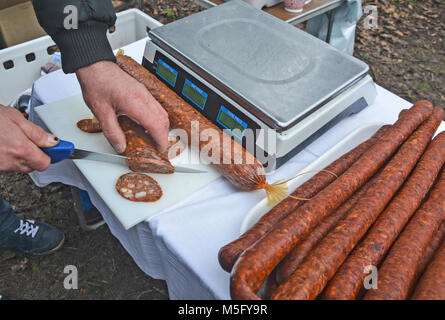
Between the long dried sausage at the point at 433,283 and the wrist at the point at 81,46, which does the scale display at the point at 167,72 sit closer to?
the wrist at the point at 81,46

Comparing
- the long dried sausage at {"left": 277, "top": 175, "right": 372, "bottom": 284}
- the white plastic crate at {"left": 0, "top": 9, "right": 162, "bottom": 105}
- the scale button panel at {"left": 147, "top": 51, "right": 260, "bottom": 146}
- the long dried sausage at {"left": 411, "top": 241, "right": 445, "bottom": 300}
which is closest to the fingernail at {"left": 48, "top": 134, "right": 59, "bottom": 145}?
the scale button panel at {"left": 147, "top": 51, "right": 260, "bottom": 146}

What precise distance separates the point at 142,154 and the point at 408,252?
3.21 feet

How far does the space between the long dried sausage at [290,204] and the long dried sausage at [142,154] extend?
1.55 feet

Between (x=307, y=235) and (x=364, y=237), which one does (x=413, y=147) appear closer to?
(x=364, y=237)

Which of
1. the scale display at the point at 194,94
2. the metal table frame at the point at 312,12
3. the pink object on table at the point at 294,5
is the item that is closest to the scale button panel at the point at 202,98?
the scale display at the point at 194,94

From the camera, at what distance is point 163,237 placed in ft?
4.03

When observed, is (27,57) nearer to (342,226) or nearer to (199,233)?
(199,233)

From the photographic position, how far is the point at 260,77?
4.83ft

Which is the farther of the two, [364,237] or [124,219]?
[124,219]

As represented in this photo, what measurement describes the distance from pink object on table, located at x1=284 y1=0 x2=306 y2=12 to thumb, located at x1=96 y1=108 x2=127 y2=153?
6.76 ft

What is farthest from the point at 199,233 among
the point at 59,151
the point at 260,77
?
the point at 260,77

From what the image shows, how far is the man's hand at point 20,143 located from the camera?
1181mm

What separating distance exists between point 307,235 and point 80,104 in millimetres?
1282
